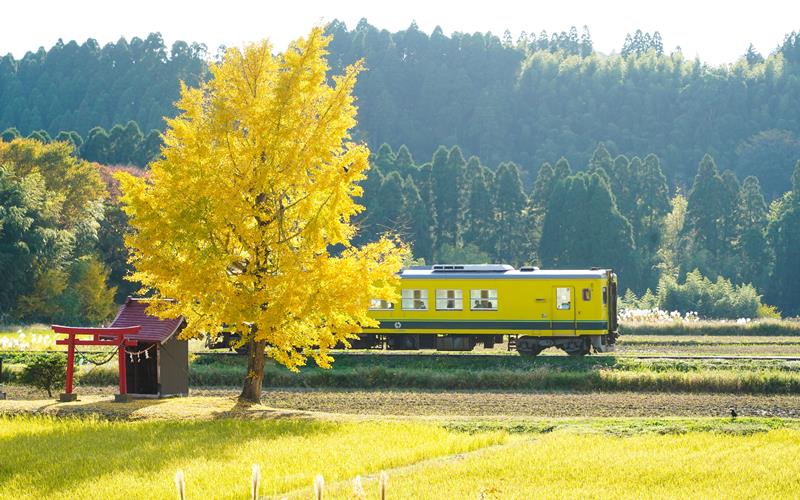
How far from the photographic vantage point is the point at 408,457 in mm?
17984

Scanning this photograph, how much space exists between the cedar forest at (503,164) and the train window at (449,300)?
544 inches

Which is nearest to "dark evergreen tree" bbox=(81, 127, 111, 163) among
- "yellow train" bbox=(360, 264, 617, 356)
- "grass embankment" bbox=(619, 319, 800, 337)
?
"grass embankment" bbox=(619, 319, 800, 337)

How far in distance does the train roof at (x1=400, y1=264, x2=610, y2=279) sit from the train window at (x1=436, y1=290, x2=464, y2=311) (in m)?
0.51

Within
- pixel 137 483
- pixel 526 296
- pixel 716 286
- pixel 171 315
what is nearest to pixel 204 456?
pixel 137 483

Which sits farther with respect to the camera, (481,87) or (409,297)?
(481,87)

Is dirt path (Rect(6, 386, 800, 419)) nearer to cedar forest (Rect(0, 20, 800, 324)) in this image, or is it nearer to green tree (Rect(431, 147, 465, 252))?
cedar forest (Rect(0, 20, 800, 324))

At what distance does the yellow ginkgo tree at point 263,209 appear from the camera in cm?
2366

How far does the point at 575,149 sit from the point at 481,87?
3073 centimetres

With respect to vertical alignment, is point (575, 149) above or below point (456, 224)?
above

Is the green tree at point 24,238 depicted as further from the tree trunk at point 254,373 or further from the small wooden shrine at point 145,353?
the tree trunk at point 254,373

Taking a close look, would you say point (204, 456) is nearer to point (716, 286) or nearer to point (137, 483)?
point (137, 483)

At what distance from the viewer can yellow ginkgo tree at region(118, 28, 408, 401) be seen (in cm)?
2366

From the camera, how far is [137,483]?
52.7ft

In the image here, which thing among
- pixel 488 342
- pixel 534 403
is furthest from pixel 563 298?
pixel 534 403
